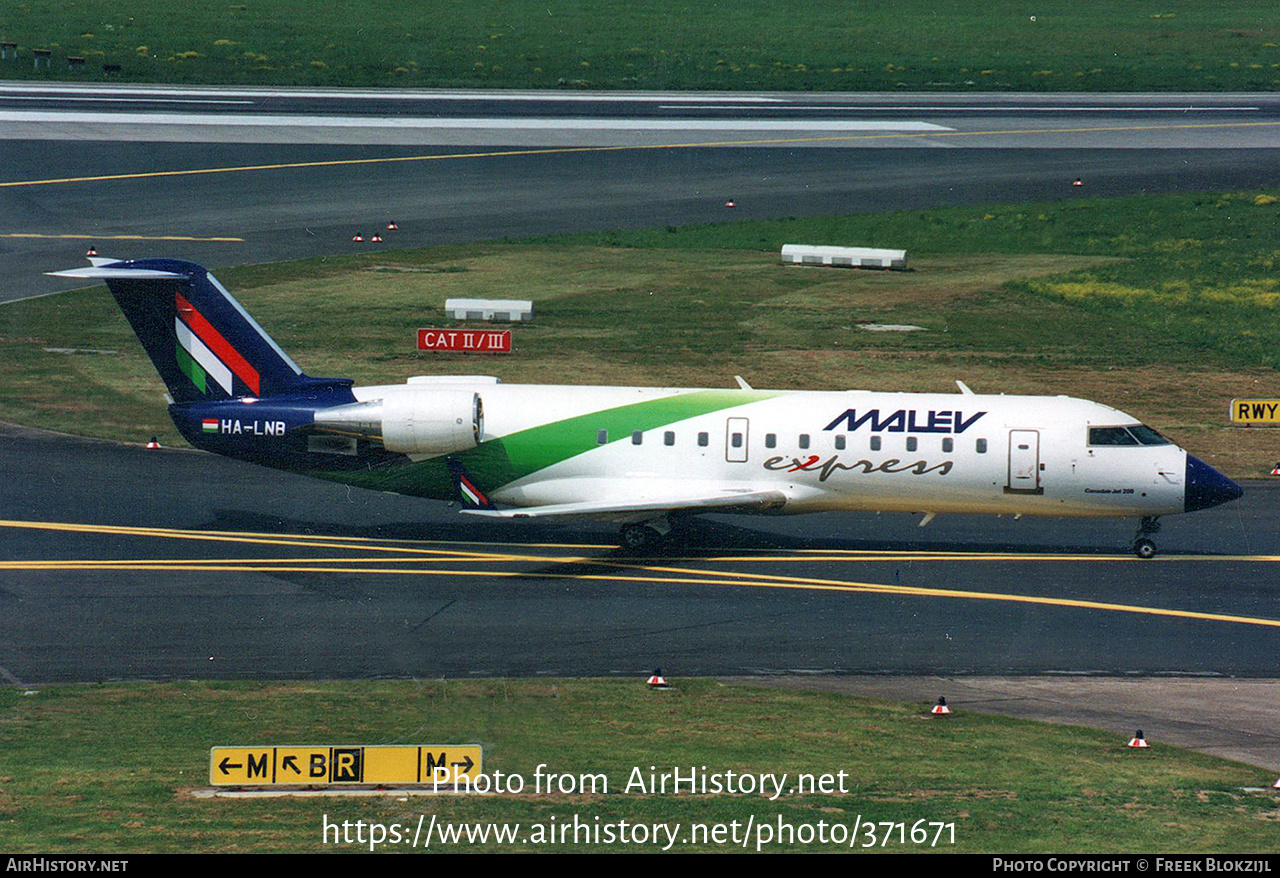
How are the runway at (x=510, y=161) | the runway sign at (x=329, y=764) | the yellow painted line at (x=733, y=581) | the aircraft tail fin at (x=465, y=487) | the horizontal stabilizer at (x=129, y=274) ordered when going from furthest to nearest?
the runway at (x=510, y=161), the aircraft tail fin at (x=465, y=487), the horizontal stabilizer at (x=129, y=274), the yellow painted line at (x=733, y=581), the runway sign at (x=329, y=764)

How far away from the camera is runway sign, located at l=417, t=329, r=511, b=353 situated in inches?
2072

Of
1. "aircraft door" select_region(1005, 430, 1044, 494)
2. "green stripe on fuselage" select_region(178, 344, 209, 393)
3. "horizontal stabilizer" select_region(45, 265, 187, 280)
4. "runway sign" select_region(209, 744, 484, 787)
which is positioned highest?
"horizontal stabilizer" select_region(45, 265, 187, 280)

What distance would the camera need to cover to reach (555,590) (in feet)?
114

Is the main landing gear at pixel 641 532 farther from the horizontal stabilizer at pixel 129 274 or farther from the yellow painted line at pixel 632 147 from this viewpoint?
the yellow painted line at pixel 632 147

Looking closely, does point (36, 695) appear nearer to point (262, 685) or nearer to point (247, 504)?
point (262, 685)

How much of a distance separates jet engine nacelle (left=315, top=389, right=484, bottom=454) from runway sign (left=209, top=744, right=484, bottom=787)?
14.9 meters

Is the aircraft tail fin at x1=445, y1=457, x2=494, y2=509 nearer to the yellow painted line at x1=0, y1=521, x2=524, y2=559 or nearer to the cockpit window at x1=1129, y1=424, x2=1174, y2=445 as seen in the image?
the yellow painted line at x1=0, y1=521, x2=524, y2=559

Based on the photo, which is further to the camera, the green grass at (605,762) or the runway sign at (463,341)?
the runway sign at (463,341)

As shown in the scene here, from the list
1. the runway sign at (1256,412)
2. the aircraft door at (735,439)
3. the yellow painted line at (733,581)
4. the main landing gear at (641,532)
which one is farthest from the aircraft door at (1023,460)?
the runway sign at (1256,412)

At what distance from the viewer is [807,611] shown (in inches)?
1330

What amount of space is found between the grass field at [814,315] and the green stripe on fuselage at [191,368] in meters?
7.86

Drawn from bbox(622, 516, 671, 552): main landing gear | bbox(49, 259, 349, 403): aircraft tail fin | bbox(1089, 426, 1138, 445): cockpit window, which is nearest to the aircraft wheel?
bbox(622, 516, 671, 552): main landing gear

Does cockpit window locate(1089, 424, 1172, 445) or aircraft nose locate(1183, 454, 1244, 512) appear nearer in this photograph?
aircraft nose locate(1183, 454, 1244, 512)

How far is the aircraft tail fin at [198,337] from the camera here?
123 feet
